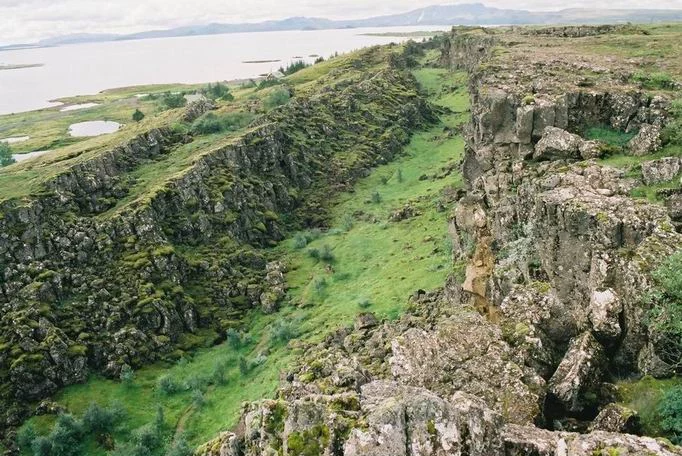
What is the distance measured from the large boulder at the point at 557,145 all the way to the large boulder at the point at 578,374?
16.6m

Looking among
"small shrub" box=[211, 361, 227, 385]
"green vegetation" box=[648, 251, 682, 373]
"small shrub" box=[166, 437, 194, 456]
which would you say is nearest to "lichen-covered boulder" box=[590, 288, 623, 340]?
"green vegetation" box=[648, 251, 682, 373]

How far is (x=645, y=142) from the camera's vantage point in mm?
32938

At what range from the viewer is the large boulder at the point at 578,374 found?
19.6 m

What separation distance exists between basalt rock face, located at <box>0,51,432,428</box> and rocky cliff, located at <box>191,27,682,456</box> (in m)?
27.7

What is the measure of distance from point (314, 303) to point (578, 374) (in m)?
44.7

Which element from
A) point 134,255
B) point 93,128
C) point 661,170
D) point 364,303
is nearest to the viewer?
point 661,170

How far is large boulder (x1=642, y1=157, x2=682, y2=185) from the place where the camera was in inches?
1113

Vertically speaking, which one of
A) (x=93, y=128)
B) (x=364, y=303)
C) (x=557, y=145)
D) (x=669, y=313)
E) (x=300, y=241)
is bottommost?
(x=300, y=241)

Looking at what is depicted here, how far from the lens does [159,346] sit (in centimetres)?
5869

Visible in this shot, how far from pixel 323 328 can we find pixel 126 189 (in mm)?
35912

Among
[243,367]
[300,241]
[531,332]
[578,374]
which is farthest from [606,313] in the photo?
[300,241]

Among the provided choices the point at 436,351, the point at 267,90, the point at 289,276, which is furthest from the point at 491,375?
the point at 267,90

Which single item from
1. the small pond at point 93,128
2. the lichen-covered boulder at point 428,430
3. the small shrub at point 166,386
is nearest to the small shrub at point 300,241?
the small shrub at point 166,386

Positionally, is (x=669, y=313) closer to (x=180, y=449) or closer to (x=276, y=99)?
(x=180, y=449)
